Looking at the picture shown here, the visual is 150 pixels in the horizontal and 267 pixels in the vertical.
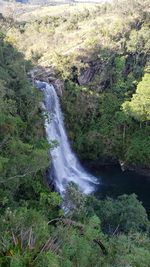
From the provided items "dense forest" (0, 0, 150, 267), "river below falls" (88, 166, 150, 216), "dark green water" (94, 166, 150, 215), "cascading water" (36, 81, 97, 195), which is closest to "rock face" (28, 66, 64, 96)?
"dense forest" (0, 0, 150, 267)

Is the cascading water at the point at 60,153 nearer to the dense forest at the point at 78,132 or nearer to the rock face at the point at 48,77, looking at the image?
the rock face at the point at 48,77


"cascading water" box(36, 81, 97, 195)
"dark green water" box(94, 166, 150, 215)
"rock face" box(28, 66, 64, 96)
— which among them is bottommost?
"dark green water" box(94, 166, 150, 215)

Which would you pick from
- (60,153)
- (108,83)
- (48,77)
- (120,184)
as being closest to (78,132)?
(60,153)

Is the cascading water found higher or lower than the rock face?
lower

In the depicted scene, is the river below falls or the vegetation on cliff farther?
the vegetation on cliff

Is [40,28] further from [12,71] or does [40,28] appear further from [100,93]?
[12,71]

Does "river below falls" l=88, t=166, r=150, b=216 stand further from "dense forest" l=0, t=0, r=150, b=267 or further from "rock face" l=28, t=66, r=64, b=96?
"rock face" l=28, t=66, r=64, b=96

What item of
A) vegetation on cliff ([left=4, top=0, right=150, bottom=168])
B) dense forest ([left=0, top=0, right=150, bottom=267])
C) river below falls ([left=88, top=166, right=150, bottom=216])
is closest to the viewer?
dense forest ([left=0, top=0, right=150, bottom=267])

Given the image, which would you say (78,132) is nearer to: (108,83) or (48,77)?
(48,77)

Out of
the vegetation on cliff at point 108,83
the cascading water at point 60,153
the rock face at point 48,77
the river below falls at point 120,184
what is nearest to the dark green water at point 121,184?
the river below falls at point 120,184
